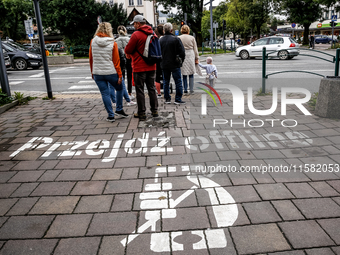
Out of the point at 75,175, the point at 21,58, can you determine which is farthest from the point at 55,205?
the point at 21,58

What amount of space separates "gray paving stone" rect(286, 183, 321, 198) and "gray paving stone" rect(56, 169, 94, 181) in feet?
7.40

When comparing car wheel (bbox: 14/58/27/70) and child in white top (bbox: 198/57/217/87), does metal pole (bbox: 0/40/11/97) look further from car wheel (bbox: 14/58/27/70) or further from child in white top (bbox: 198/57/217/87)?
car wheel (bbox: 14/58/27/70)

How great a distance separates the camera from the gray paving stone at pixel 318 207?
9.39ft

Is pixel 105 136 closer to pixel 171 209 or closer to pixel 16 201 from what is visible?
pixel 16 201

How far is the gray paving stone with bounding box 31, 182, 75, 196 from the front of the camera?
3.40 m

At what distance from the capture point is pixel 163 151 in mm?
4516

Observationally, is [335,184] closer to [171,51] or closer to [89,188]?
[89,188]

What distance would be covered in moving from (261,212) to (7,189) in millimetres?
2706

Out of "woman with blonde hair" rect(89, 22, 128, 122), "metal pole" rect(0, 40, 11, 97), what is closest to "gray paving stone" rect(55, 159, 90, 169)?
"woman with blonde hair" rect(89, 22, 128, 122)

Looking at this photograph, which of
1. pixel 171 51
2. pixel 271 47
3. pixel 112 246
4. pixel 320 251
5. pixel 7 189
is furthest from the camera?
pixel 271 47

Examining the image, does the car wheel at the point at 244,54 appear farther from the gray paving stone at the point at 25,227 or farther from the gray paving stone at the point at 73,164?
the gray paving stone at the point at 25,227

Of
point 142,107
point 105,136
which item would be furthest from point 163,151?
point 142,107

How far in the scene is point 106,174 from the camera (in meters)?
3.83

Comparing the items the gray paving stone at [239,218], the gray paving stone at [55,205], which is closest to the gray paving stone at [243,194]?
the gray paving stone at [239,218]
